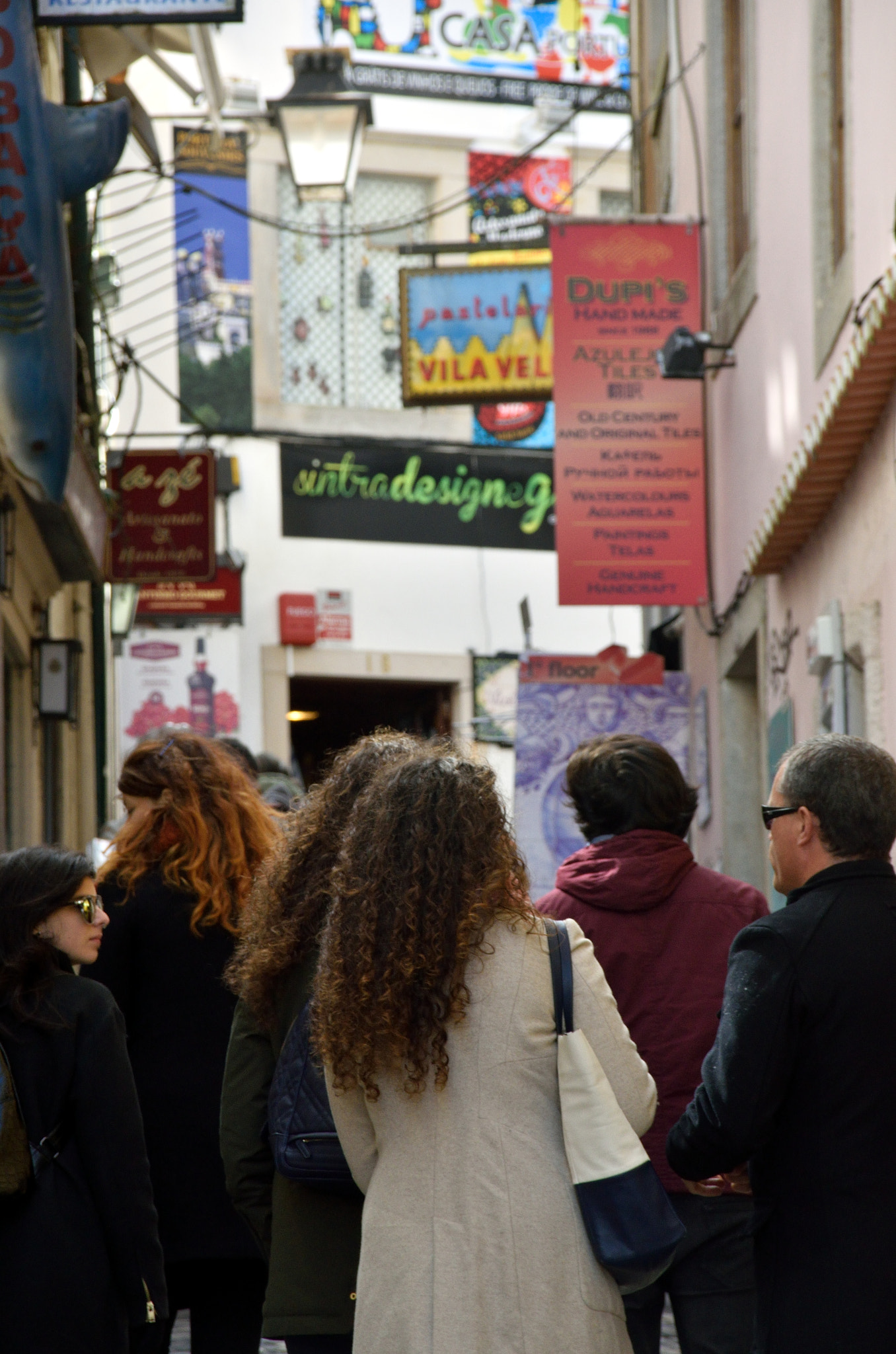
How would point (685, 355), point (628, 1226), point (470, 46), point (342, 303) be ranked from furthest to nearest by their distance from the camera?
point (470, 46) → point (342, 303) → point (685, 355) → point (628, 1226)

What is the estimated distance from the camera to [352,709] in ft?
77.3

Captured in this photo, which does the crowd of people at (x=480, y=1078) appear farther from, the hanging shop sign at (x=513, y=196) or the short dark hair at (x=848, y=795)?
the hanging shop sign at (x=513, y=196)

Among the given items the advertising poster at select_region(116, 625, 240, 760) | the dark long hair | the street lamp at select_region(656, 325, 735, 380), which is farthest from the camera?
the advertising poster at select_region(116, 625, 240, 760)

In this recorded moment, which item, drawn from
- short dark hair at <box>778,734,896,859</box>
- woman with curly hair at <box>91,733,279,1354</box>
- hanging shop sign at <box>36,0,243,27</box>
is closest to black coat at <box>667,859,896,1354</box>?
short dark hair at <box>778,734,896,859</box>

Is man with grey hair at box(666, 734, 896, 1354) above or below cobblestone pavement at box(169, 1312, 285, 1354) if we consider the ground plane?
above

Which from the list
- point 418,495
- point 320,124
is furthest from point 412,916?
point 418,495

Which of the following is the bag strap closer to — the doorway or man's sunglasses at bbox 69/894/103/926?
man's sunglasses at bbox 69/894/103/926

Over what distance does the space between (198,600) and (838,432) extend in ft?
44.4

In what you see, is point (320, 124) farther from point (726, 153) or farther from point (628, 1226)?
point (628, 1226)

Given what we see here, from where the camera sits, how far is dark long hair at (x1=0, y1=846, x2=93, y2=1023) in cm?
391

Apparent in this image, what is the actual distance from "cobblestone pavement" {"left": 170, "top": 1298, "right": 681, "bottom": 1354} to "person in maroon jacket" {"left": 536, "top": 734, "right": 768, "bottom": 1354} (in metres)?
2.50

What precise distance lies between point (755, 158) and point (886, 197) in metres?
3.47

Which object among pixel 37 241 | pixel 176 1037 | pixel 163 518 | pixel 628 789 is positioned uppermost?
pixel 37 241

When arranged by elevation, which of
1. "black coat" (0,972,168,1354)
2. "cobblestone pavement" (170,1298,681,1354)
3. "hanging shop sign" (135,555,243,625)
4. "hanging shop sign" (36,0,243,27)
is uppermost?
"hanging shop sign" (36,0,243,27)
